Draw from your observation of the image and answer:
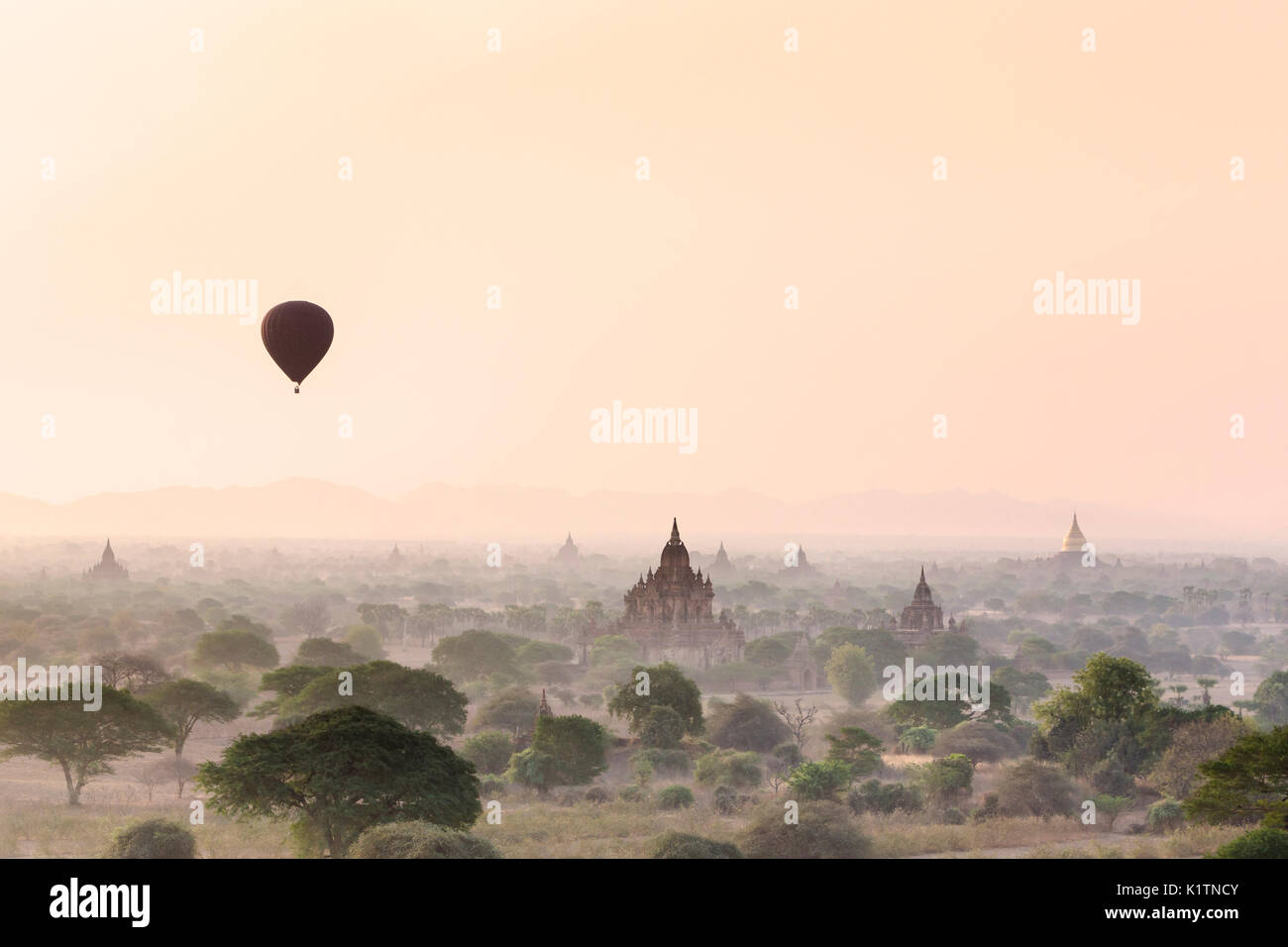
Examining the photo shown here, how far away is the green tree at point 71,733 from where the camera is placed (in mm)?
47094

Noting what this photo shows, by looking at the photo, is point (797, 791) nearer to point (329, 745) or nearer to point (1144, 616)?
point (329, 745)

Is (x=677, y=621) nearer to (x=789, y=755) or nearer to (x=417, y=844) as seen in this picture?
(x=789, y=755)

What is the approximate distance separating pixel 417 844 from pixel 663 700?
2364 cm

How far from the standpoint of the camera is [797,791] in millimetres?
45188

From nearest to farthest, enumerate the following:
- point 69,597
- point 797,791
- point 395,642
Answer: point 797,791, point 395,642, point 69,597

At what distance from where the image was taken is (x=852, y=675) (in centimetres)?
8362

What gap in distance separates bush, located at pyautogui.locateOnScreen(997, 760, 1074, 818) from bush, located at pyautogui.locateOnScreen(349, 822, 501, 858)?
698 inches

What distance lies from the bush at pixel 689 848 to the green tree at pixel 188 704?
25.0 meters

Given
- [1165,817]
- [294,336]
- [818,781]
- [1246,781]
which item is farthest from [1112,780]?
[294,336]

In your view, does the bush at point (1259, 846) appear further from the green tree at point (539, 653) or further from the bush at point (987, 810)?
the green tree at point (539, 653)

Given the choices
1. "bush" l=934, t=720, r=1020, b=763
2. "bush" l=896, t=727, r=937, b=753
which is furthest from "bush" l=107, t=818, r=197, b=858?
"bush" l=896, t=727, r=937, b=753

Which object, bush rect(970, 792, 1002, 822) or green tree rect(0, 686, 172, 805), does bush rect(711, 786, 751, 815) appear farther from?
green tree rect(0, 686, 172, 805)
